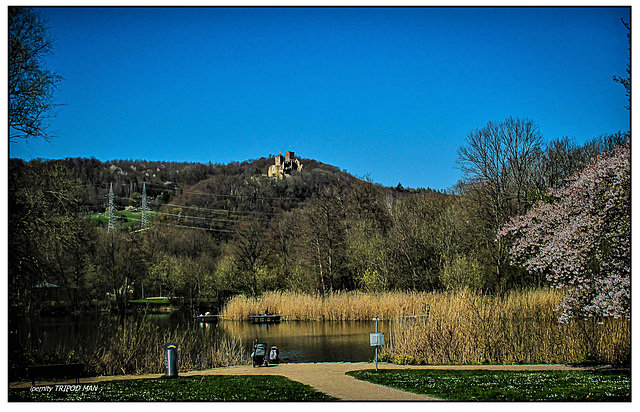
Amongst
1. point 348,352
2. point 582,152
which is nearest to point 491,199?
point 582,152

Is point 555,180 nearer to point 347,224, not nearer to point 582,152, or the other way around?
point 582,152

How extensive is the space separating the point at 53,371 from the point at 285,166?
67371 millimetres

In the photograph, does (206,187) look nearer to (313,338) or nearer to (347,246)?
(347,246)

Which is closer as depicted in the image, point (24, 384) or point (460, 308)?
point (24, 384)

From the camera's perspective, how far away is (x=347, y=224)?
41406 millimetres

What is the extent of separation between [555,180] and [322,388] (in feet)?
76.9

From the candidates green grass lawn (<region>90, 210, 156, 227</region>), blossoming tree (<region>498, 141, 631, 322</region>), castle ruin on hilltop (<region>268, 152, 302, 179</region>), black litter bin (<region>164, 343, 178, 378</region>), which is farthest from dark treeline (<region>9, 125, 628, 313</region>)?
castle ruin on hilltop (<region>268, 152, 302, 179</region>)

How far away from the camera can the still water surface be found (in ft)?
58.0

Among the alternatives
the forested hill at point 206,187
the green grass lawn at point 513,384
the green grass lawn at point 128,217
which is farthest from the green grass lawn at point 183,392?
the forested hill at point 206,187

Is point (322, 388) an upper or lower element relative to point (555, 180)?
lower

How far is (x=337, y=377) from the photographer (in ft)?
39.3

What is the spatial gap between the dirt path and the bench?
0.32 m

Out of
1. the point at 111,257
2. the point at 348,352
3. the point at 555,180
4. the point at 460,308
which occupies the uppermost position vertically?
the point at 555,180

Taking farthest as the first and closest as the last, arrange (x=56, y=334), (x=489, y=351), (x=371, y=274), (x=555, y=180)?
(x=371, y=274), (x=555, y=180), (x=56, y=334), (x=489, y=351)
